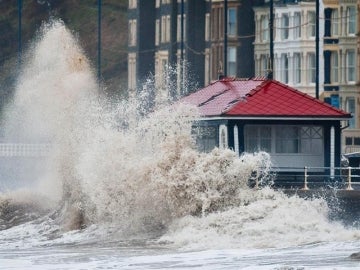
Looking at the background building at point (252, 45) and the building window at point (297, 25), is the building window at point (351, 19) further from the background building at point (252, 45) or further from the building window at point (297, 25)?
the building window at point (297, 25)

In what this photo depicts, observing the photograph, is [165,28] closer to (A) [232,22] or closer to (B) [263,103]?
(A) [232,22]

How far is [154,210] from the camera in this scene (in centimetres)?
5447

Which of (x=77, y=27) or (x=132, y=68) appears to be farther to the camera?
(x=77, y=27)

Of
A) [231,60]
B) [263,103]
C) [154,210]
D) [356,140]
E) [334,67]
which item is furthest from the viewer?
[231,60]

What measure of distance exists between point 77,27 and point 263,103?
120502 mm

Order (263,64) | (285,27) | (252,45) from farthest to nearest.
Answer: (252,45), (263,64), (285,27)

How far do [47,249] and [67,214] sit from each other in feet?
24.8

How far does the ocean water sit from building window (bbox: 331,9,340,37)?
36.4 meters

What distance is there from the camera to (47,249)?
170 ft

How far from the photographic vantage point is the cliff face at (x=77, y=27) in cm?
17038

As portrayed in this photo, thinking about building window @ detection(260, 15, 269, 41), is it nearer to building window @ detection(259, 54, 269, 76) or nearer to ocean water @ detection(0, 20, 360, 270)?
building window @ detection(259, 54, 269, 76)

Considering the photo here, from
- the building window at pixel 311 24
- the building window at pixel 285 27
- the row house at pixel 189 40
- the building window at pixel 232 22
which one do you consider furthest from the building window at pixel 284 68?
the building window at pixel 232 22

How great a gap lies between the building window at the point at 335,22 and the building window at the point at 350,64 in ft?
4.75

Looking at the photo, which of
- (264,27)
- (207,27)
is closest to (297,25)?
(264,27)
